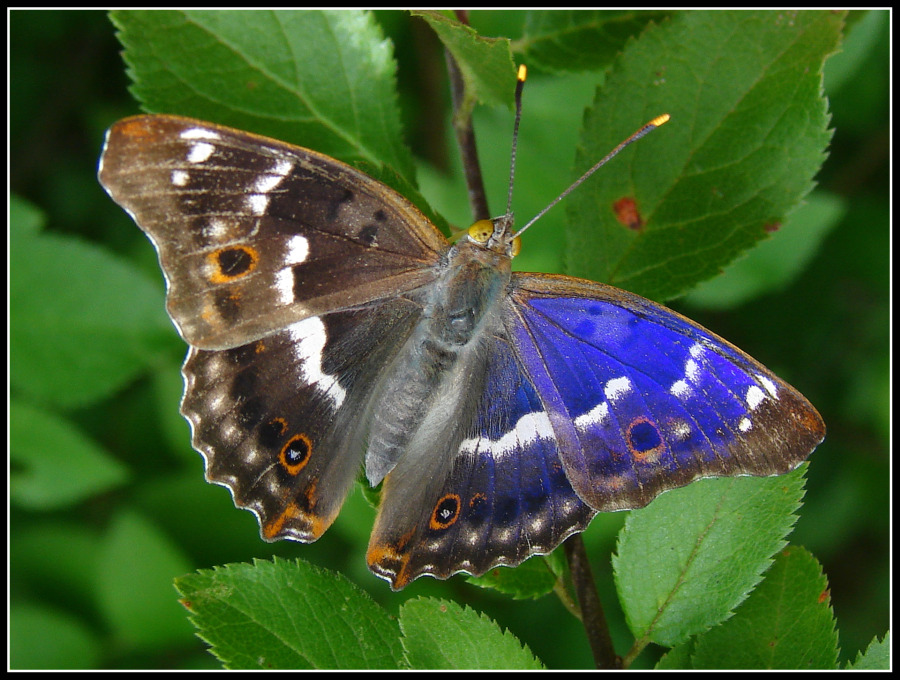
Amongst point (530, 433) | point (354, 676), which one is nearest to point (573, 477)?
point (530, 433)

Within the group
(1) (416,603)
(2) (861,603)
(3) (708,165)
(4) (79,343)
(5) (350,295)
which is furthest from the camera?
(2) (861,603)

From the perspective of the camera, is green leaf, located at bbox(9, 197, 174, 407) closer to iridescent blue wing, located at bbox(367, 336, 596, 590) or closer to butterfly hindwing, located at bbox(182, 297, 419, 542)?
butterfly hindwing, located at bbox(182, 297, 419, 542)

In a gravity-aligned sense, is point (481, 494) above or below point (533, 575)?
above

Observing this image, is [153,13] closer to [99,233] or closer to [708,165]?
[708,165]

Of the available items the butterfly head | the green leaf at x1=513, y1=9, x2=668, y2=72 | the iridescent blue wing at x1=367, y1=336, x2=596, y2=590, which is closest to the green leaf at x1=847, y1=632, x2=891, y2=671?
the iridescent blue wing at x1=367, y1=336, x2=596, y2=590

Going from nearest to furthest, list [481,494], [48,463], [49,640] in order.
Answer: [481,494]
[48,463]
[49,640]

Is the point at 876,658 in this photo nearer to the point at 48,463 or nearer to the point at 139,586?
the point at 139,586

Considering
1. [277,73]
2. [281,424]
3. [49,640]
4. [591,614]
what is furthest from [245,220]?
[49,640]
